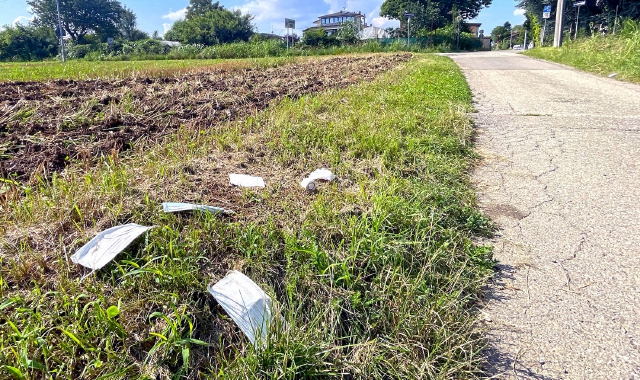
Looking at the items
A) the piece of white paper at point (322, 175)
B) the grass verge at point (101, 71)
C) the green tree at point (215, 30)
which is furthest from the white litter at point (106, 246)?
the green tree at point (215, 30)

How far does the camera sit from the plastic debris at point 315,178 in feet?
8.39

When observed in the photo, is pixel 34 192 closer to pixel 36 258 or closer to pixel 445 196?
pixel 36 258

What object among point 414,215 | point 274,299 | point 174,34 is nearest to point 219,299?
point 274,299

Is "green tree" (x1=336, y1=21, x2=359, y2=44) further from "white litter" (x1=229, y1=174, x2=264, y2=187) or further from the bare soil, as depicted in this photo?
"white litter" (x1=229, y1=174, x2=264, y2=187)

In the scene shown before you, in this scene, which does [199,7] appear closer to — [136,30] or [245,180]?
[136,30]

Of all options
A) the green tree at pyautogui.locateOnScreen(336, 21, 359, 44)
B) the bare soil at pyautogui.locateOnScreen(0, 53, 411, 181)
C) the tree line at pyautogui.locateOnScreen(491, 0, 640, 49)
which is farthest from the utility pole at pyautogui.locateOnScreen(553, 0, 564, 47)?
the bare soil at pyautogui.locateOnScreen(0, 53, 411, 181)

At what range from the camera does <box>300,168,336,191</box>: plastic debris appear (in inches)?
101

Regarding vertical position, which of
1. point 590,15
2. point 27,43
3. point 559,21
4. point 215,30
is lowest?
point 559,21

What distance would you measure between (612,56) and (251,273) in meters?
13.8

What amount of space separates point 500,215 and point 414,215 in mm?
715

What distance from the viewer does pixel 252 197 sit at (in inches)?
92.7

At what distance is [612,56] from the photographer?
36.3 ft

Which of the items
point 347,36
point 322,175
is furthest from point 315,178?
point 347,36

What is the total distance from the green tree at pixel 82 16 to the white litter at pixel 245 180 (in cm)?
6649
